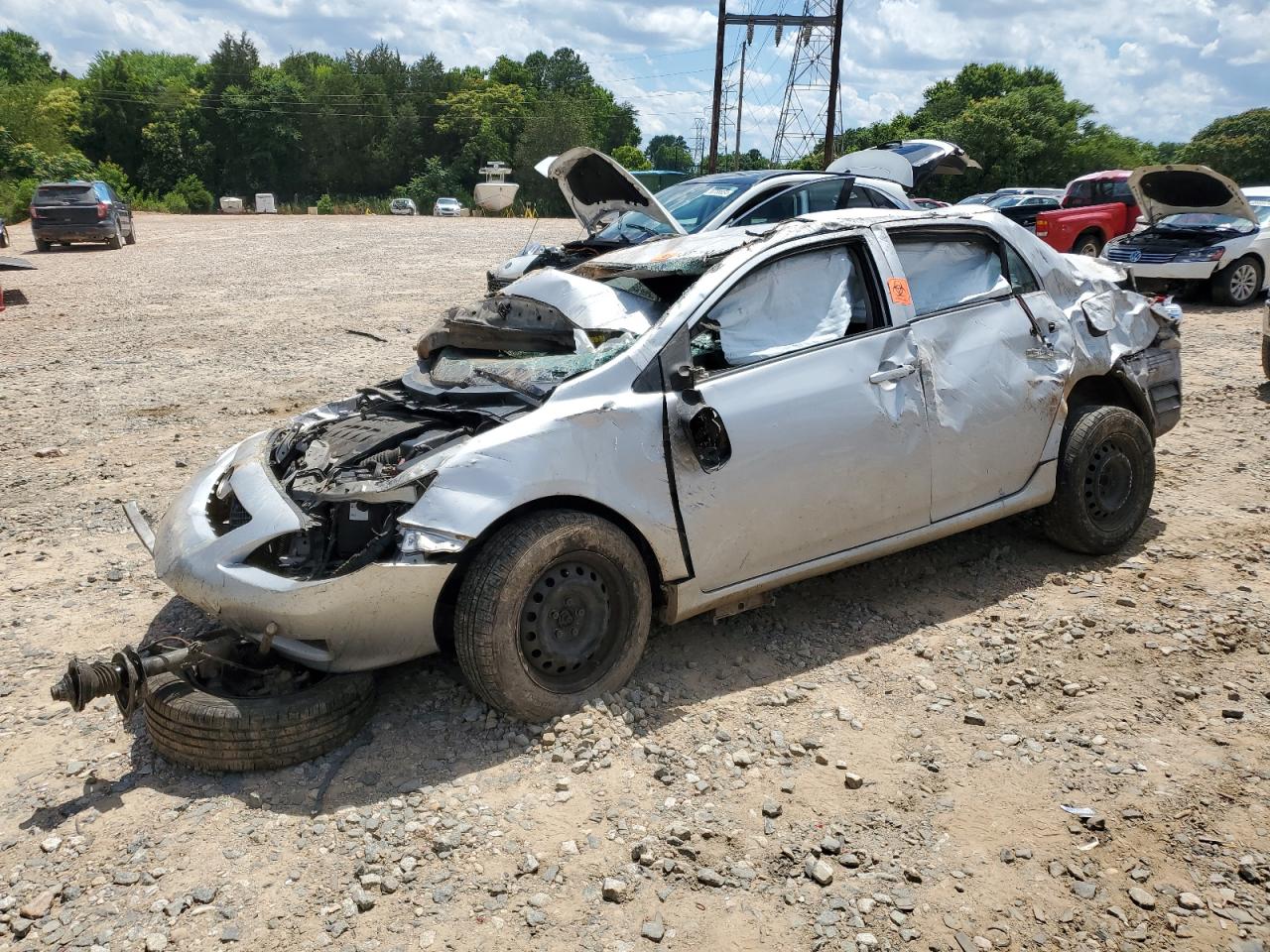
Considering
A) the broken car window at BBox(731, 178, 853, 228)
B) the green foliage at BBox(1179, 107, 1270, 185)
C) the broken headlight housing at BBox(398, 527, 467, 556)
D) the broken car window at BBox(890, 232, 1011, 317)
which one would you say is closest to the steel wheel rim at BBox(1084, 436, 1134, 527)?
the broken car window at BBox(890, 232, 1011, 317)

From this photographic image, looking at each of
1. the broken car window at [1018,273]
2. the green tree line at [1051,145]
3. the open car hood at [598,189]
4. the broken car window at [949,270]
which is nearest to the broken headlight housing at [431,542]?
the broken car window at [949,270]

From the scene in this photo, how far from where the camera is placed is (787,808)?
3326mm

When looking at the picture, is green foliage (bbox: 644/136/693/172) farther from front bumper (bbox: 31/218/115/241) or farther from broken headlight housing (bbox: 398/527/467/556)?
broken headlight housing (bbox: 398/527/467/556)

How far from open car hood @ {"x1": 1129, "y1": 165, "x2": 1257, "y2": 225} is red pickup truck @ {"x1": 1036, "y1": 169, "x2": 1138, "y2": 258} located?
333 centimetres

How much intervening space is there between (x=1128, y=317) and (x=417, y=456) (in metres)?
3.78

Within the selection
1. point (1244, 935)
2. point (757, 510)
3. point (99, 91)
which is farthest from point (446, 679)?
point (99, 91)

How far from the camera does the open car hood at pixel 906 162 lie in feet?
41.1

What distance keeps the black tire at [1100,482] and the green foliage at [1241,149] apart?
4080 centimetres

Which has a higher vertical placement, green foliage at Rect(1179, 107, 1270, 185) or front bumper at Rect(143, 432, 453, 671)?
green foliage at Rect(1179, 107, 1270, 185)

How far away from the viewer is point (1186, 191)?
511 inches

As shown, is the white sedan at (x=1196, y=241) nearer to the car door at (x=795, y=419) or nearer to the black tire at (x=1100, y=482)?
the black tire at (x=1100, y=482)

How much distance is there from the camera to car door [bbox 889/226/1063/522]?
450 cm

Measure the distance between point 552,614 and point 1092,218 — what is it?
16665 millimetres

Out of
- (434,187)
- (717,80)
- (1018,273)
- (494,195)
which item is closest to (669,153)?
(434,187)
